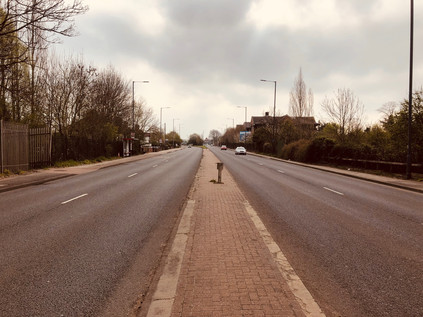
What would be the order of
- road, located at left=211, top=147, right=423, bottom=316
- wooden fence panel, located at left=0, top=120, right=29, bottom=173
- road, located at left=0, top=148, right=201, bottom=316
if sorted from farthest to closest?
wooden fence panel, located at left=0, top=120, right=29, bottom=173, road, located at left=211, top=147, right=423, bottom=316, road, located at left=0, top=148, right=201, bottom=316

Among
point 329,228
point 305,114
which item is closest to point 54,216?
point 329,228

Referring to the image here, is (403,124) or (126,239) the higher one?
(403,124)

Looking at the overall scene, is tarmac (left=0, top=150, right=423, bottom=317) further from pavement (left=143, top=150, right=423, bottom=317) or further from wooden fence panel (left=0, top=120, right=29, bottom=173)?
wooden fence panel (left=0, top=120, right=29, bottom=173)

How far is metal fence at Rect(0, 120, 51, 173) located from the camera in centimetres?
1650

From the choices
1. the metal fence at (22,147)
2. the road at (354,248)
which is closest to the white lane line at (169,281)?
the road at (354,248)

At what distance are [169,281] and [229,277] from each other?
0.74 meters

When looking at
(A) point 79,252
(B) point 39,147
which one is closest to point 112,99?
(B) point 39,147

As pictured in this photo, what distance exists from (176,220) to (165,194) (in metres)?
4.20

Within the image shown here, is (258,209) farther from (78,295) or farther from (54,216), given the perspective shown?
(78,295)

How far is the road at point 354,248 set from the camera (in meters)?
3.70

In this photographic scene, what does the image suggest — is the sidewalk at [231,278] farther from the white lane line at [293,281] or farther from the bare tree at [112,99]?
the bare tree at [112,99]

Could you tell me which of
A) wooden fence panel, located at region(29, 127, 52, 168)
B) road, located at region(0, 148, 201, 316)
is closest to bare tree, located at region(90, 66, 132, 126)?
wooden fence panel, located at region(29, 127, 52, 168)

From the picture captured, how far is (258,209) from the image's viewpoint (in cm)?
909

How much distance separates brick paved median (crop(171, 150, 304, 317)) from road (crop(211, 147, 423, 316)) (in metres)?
0.48
